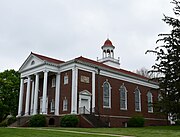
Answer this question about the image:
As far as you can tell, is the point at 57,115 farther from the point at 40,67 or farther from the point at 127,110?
the point at 127,110

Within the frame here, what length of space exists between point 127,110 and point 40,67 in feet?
48.7

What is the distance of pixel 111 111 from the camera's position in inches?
1522

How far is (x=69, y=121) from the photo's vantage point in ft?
102

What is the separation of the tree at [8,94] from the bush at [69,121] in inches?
758

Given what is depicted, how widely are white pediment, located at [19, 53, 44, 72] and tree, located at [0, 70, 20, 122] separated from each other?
374 inches

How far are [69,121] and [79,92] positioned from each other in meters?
4.66

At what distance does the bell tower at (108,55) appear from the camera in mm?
49344

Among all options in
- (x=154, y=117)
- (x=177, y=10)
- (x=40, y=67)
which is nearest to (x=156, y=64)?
(x=177, y=10)

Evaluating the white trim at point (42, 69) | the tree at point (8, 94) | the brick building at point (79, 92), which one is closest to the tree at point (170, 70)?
the brick building at point (79, 92)

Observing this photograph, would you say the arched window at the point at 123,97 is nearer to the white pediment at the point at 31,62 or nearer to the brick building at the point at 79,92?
the brick building at the point at 79,92

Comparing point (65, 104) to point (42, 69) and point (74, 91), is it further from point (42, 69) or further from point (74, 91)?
point (42, 69)

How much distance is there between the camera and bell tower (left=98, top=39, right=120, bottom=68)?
49344mm

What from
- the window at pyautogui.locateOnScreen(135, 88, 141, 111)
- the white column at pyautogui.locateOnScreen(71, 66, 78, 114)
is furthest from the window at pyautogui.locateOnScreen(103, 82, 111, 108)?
the window at pyautogui.locateOnScreen(135, 88, 141, 111)

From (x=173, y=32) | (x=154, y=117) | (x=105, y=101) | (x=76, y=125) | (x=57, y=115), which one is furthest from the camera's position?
(x=154, y=117)
